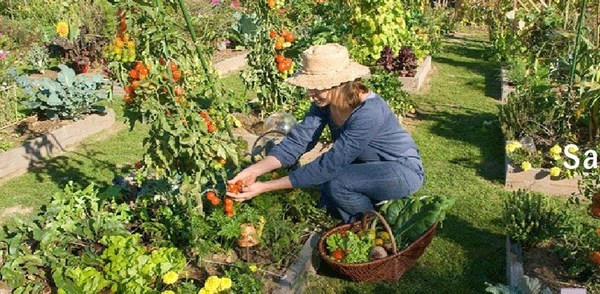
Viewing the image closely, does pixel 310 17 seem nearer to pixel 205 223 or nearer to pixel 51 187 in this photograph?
pixel 51 187

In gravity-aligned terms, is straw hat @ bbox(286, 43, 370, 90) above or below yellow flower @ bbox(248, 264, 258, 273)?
above

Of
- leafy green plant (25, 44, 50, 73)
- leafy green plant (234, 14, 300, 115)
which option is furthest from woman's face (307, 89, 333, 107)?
leafy green plant (25, 44, 50, 73)

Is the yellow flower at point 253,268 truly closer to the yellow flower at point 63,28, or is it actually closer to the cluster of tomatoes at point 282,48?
the cluster of tomatoes at point 282,48

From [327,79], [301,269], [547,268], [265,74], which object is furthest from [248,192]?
[265,74]

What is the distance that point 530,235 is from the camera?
3.66 m

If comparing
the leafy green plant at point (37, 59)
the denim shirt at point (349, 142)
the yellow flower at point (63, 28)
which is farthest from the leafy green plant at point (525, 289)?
the yellow flower at point (63, 28)

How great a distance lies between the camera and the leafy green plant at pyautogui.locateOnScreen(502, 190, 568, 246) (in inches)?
143

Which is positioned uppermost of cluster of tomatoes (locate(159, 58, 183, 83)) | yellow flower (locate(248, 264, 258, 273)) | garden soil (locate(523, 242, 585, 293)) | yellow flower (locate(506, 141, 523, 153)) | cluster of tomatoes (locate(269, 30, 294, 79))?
cluster of tomatoes (locate(159, 58, 183, 83))

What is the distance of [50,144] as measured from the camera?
5.94 m

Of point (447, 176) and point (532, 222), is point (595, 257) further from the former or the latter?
point (447, 176)

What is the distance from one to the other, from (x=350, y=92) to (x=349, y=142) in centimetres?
31

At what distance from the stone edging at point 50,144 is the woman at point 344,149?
2.91 meters

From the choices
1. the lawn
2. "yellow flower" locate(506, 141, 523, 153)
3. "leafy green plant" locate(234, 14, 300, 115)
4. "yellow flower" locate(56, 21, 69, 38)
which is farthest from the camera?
"yellow flower" locate(56, 21, 69, 38)

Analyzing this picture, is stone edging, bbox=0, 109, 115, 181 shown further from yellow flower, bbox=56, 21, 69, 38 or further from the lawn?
yellow flower, bbox=56, 21, 69, 38
